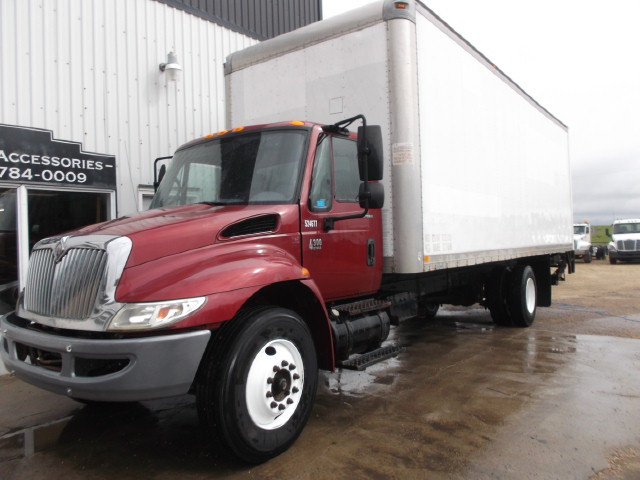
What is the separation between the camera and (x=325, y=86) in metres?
5.24

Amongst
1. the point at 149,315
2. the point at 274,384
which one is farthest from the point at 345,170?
the point at 149,315

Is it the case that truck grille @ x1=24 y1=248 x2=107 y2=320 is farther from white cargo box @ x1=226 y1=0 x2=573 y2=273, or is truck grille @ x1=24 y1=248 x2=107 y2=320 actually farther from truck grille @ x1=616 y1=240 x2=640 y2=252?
truck grille @ x1=616 y1=240 x2=640 y2=252

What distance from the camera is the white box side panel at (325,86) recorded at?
4.85 metres

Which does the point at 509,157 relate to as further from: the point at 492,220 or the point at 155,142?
the point at 155,142

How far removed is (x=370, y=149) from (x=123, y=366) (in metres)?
2.36

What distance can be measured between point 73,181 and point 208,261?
191 inches

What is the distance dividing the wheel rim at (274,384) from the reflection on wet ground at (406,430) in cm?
34

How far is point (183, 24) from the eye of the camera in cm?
862

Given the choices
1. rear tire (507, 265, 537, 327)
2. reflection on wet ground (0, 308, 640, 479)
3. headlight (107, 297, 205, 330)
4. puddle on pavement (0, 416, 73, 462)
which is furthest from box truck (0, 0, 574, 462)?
rear tire (507, 265, 537, 327)

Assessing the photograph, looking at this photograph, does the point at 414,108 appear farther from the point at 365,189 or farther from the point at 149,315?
the point at 149,315

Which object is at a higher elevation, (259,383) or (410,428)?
(259,383)

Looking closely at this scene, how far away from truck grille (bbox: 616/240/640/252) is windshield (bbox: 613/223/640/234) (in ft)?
4.72

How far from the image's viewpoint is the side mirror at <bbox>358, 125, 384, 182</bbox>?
3865 mm

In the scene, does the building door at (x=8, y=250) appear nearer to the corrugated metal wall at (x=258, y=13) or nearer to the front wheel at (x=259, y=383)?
the corrugated metal wall at (x=258, y=13)
